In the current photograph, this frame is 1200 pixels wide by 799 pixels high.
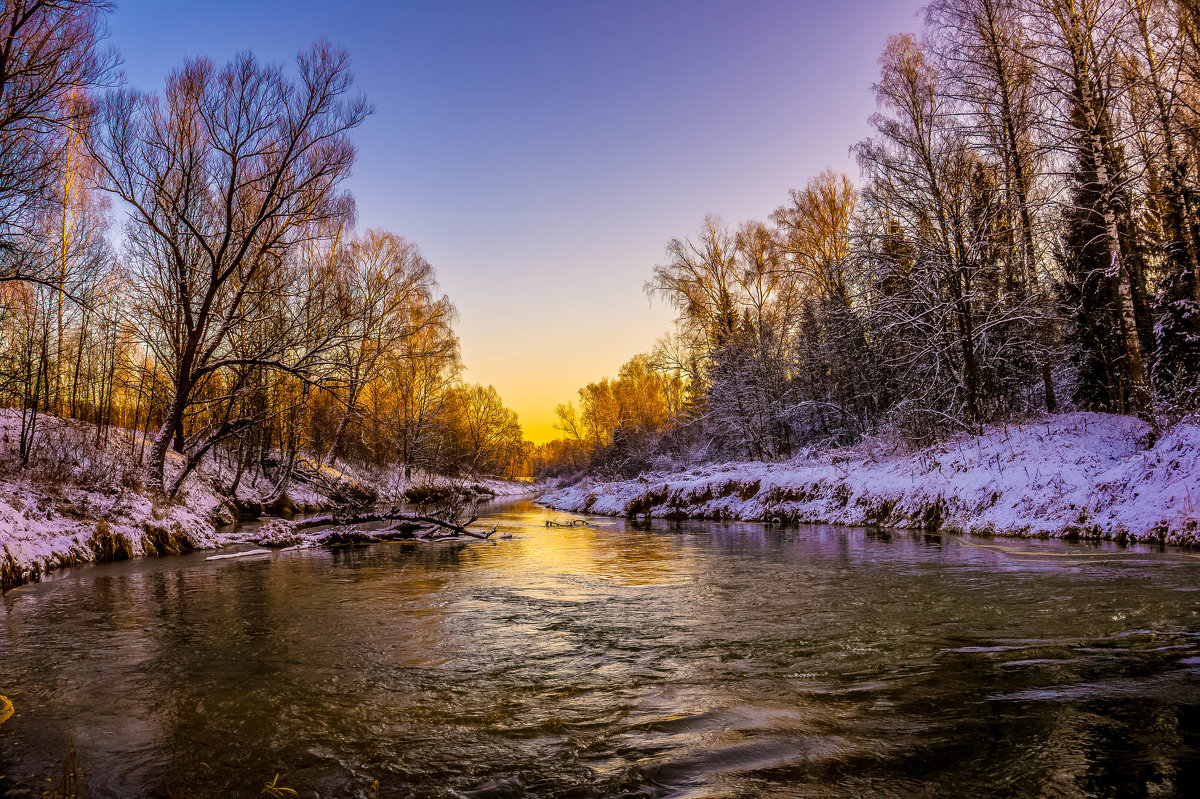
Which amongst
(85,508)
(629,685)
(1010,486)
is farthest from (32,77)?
(1010,486)

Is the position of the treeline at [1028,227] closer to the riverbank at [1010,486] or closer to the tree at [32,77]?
the riverbank at [1010,486]

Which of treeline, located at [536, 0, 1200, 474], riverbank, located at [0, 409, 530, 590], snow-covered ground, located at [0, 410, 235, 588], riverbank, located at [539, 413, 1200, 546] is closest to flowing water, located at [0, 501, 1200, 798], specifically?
riverbank, located at [539, 413, 1200, 546]

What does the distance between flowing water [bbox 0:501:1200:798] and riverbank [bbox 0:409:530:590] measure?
7.11 feet

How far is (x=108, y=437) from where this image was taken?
1912cm

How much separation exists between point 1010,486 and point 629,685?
11.0 meters

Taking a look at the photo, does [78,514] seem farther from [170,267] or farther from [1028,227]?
[1028,227]

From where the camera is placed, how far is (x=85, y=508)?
11359 millimetres

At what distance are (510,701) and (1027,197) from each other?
60.3ft

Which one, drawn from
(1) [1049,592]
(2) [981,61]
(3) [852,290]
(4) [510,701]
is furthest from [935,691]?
(3) [852,290]

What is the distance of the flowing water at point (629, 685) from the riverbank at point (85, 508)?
2.17m

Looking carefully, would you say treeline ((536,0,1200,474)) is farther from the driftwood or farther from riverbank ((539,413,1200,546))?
the driftwood

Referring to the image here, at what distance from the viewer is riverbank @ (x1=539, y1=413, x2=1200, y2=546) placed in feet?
30.0

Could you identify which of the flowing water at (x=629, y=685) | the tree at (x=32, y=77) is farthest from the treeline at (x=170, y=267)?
the flowing water at (x=629, y=685)

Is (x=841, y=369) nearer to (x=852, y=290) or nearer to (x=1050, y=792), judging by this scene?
(x=852, y=290)
